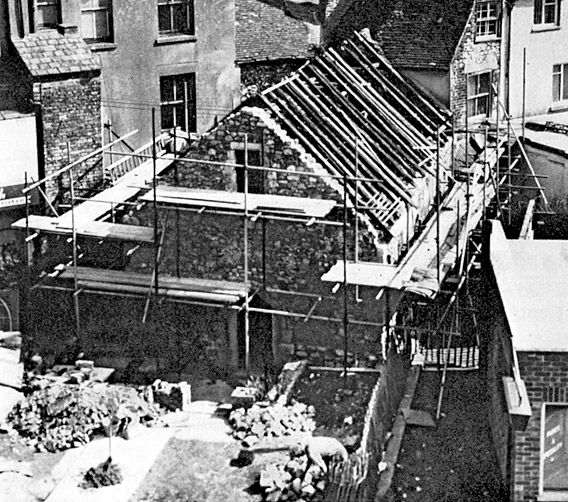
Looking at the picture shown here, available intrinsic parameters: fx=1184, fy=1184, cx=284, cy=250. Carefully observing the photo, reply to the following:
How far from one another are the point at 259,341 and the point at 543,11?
2080 cm

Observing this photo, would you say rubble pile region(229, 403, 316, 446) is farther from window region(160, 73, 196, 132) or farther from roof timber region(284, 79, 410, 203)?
window region(160, 73, 196, 132)

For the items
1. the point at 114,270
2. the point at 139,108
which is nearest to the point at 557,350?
the point at 114,270

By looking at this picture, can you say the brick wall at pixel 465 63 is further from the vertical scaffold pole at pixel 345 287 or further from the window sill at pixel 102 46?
the vertical scaffold pole at pixel 345 287

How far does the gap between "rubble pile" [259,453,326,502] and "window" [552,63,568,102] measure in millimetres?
25723

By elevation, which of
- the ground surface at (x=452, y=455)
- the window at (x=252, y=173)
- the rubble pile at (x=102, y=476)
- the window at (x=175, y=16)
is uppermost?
the window at (x=175, y=16)

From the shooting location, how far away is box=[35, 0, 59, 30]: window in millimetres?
34250

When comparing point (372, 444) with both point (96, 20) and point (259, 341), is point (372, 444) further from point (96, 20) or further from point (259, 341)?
point (96, 20)

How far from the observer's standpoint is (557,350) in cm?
1862

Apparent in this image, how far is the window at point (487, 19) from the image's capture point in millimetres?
40906

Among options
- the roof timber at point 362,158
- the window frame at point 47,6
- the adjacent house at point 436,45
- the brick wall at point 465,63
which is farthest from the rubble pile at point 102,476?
the brick wall at point 465,63

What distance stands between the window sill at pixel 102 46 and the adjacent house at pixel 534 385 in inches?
721

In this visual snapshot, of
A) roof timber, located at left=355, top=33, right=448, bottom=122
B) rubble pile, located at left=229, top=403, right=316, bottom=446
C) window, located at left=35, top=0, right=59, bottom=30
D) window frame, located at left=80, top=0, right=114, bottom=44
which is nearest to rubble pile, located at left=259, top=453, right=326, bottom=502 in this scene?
rubble pile, located at left=229, top=403, right=316, bottom=446

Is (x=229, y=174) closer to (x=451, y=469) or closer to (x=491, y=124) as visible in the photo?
(x=451, y=469)

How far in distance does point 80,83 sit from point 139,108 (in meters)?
3.91
